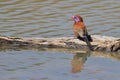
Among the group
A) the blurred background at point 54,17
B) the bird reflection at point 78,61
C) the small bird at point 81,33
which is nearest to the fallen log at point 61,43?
the small bird at point 81,33

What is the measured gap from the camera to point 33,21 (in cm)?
1203

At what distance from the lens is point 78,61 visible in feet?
29.6

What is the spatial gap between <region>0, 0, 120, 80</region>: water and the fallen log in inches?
7.1

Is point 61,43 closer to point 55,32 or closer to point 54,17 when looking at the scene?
point 55,32

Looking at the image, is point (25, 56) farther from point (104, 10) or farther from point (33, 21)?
point (104, 10)

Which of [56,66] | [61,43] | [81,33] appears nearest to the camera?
[56,66]

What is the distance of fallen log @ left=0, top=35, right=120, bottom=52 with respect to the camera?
30.7 ft

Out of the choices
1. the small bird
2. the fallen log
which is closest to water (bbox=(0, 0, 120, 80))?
the fallen log

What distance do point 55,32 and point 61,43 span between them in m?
1.41

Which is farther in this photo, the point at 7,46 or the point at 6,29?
the point at 6,29

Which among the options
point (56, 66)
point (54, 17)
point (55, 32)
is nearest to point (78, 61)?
point (56, 66)

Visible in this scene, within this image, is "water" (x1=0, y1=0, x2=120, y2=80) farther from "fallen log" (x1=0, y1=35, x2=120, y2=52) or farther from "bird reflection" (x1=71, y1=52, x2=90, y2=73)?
"fallen log" (x1=0, y1=35, x2=120, y2=52)

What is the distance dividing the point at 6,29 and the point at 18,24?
561 mm

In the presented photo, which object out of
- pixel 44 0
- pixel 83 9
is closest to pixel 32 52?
pixel 83 9
